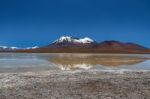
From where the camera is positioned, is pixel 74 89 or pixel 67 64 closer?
pixel 74 89

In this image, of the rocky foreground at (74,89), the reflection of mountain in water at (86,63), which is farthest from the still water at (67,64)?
the rocky foreground at (74,89)

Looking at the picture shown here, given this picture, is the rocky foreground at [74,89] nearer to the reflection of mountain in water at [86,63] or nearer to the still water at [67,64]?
the still water at [67,64]

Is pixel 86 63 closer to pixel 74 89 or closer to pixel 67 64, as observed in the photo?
pixel 67 64

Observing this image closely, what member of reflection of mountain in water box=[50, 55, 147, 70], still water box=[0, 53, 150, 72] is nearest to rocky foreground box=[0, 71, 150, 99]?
still water box=[0, 53, 150, 72]

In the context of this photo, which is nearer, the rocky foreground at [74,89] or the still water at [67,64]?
the rocky foreground at [74,89]

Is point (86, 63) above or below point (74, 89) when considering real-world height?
above

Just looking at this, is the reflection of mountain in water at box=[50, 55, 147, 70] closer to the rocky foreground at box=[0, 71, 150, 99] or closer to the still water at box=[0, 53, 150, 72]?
the still water at box=[0, 53, 150, 72]

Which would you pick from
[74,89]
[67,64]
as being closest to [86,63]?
[67,64]

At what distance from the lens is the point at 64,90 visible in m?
11.5

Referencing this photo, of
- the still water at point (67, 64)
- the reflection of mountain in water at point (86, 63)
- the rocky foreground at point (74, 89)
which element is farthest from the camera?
the reflection of mountain in water at point (86, 63)

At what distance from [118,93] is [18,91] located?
3698 millimetres

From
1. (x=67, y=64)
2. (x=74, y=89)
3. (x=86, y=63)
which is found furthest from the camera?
(x=86, y=63)

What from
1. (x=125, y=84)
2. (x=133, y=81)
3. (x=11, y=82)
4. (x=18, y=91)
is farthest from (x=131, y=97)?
(x=11, y=82)

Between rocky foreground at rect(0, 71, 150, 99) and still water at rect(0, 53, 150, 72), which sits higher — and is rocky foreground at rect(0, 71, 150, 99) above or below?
below
